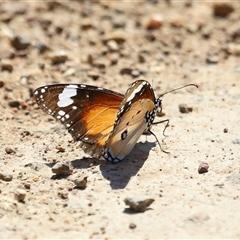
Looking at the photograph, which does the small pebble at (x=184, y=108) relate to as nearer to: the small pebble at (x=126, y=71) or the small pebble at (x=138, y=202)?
the small pebble at (x=126, y=71)

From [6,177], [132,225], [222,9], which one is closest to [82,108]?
[6,177]

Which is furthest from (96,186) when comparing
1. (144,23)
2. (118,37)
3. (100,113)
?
(144,23)

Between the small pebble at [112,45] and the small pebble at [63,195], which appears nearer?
the small pebble at [63,195]

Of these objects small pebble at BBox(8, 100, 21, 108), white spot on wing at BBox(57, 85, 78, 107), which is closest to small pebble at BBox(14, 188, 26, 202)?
white spot on wing at BBox(57, 85, 78, 107)

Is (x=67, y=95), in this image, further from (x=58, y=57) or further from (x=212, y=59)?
(x=212, y=59)

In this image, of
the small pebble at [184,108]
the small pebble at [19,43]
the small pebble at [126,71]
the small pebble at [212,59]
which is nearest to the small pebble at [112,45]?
the small pebble at [126,71]

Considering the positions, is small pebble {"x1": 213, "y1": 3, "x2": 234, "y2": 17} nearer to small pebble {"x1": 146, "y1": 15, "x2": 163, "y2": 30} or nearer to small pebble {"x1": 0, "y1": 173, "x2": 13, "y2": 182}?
small pebble {"x1": 146, "y1": 15, "x2": 163, "y2": 30}

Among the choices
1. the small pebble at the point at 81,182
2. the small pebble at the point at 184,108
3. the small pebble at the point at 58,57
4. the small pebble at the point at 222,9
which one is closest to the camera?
the small pebble at the point at 81,182
